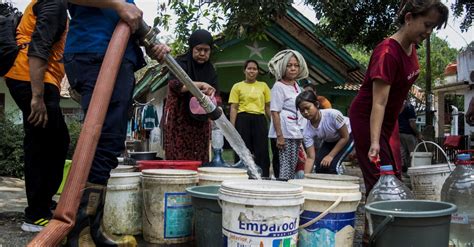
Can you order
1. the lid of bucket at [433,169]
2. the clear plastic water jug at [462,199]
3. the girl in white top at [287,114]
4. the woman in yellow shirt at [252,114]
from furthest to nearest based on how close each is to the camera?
the woman in yellow shirt at [252,114], the girl in white top at [287,114], the lid of bucket at [433,169], the clear plastic water jug at [462,199]

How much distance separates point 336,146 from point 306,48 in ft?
21.0

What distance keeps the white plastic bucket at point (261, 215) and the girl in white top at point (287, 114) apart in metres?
3.10

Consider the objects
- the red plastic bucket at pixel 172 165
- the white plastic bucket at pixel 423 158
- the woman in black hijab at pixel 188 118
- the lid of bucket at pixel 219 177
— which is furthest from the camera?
the white plastic bucket at pixel 423 158

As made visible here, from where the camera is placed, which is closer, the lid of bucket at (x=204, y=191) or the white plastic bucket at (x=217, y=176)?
the lid of bucket at (x=204, y=191)

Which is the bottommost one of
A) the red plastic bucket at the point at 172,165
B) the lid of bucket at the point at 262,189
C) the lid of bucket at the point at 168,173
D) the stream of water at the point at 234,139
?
the lid of bucket at the point at 262,189

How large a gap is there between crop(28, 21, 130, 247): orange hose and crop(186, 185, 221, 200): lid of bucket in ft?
2.36

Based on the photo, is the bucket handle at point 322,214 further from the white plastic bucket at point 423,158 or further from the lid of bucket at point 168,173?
the white plastic bucket at point 423,158

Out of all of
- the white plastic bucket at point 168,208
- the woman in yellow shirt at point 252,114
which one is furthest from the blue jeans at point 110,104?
the woman in yellow shirt at point 252,114

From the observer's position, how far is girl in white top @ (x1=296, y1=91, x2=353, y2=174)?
15.4 ft

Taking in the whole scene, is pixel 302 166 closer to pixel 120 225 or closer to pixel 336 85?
pixel 120 225

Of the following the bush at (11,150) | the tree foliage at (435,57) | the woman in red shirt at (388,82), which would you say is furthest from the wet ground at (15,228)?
the tree foliage at (435,57)

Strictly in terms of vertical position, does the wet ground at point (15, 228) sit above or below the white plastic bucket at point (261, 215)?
below

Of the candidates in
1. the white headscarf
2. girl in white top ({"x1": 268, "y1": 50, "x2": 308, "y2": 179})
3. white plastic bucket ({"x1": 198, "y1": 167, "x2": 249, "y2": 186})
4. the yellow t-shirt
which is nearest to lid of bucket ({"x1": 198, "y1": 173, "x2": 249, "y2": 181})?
white plastic bucket ({"x1": 198, "y1": 167, "x2": 249, "y2": 186})

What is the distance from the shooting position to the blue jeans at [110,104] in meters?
2.26
